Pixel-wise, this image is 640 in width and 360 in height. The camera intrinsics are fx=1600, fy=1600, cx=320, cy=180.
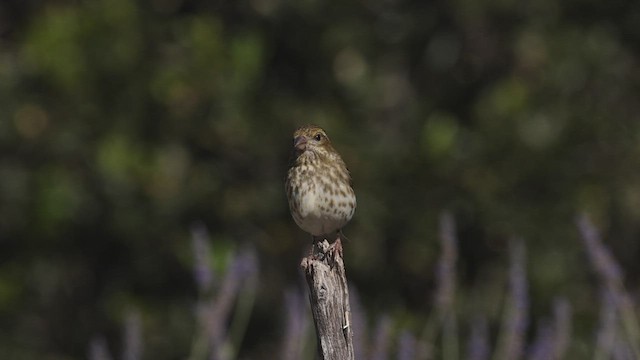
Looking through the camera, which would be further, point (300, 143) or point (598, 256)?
point (300, 143)

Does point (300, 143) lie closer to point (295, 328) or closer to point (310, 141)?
point (310, 141)

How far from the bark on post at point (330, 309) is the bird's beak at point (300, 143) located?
1065 mm

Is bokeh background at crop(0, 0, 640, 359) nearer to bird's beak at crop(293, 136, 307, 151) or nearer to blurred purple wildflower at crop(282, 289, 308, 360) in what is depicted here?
bird's beak at crop(293, 136, 307, 151)

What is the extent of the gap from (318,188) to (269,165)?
10.8ft

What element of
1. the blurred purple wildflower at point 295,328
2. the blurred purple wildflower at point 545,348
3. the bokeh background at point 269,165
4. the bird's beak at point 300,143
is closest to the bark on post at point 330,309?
the blurred purple wildflower at point 295,328

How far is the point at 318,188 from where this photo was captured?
4.79 meters

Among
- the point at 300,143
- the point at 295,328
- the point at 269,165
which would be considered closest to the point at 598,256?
the point at 295,328

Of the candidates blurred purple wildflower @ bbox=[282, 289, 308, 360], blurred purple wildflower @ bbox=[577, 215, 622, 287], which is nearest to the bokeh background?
blurred purple wildflower @ bbox=[282, 289, 308, 360]

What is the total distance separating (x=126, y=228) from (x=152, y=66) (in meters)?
0.83

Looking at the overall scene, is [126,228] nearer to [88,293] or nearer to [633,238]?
[88,293]

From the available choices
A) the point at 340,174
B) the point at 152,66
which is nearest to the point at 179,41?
the point at 152,66

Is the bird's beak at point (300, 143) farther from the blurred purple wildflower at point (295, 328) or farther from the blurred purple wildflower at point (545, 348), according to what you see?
the blurred purple wildflower at point (545, 348)

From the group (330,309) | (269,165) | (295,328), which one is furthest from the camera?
(269,165)

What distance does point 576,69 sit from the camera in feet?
27.2
